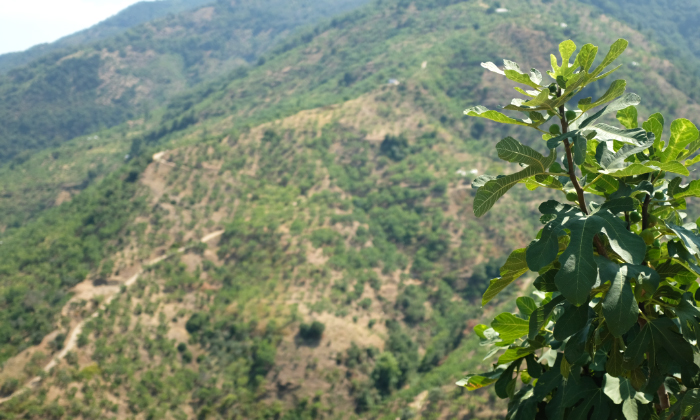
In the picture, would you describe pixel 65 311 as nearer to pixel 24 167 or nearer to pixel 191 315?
pixel 191 315

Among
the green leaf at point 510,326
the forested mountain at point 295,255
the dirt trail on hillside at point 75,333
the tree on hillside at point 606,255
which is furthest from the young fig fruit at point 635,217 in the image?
the dirt trail on hillside at point 75,333

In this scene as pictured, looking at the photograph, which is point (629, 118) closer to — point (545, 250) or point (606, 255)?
point (606, 255)

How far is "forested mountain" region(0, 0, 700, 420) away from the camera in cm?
2623

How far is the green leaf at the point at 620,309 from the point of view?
6.64 feet

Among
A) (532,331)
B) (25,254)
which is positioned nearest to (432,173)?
(25,254)

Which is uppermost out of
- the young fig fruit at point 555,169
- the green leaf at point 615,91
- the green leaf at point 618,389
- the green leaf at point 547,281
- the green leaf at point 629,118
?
the green leaf at point 615,91

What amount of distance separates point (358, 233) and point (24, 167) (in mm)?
60318

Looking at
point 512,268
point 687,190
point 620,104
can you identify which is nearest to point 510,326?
point 512,268

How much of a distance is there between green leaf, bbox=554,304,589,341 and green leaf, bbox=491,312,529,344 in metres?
0.52

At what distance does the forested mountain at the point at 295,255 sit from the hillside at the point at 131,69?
40063 mm

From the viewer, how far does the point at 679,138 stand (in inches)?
103

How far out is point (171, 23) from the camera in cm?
13988

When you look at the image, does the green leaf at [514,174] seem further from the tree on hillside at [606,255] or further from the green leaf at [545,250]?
the green leaf at [545,250]

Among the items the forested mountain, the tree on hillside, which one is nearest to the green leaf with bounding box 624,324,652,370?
the tree on hillside
